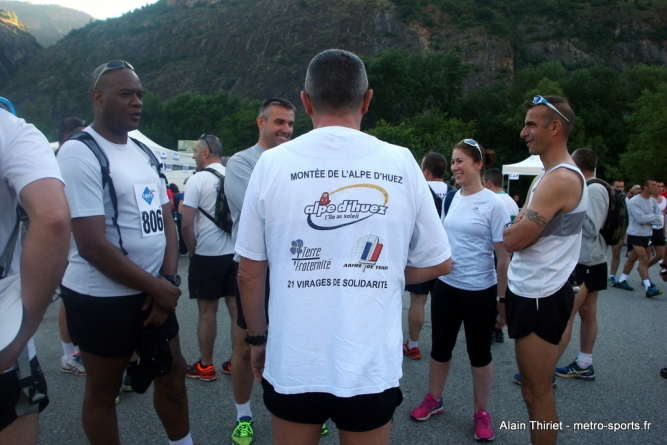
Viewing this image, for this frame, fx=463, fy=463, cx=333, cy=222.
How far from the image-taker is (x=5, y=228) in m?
1.55

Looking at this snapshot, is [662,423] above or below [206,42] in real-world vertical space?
below

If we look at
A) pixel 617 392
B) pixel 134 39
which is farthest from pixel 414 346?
pixel 134 39

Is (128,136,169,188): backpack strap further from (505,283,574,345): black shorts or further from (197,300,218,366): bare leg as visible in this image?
(505,283,574,345): black shorts

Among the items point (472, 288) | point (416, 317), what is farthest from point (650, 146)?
point (472, 288)

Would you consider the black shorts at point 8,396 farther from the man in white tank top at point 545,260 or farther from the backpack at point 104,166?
the man in white tank top at point 545,260

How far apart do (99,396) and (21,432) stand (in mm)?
796

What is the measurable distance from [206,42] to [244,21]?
9282 millimetres

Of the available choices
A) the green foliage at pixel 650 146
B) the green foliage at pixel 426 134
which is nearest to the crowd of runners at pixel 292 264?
the green foliage at pixel 426 134

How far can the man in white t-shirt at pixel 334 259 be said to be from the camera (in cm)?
155

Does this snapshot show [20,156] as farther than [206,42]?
No

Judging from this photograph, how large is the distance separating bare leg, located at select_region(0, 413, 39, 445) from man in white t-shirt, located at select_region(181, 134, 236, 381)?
244cm

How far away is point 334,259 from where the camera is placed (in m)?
1.56

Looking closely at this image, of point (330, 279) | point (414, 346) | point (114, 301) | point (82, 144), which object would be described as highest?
point (82, 144)

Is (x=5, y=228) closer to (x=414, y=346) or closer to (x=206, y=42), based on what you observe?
(x=414, y=346)
